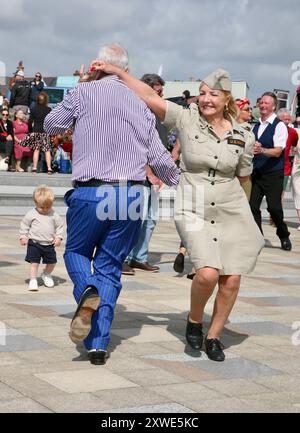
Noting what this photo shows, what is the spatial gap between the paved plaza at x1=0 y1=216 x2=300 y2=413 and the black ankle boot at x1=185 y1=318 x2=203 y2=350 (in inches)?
2.1

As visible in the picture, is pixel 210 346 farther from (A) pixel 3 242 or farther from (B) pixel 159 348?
(A) pixel 3 242

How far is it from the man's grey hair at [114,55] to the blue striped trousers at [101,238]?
0.80 meters

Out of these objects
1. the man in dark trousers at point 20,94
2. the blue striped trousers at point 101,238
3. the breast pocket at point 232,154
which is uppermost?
the man in dark trousers at point 20,94

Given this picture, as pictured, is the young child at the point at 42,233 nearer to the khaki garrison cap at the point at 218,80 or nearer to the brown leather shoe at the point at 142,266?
the brown leather shoe at the point at 142,266

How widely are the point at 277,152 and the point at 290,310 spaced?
439cm

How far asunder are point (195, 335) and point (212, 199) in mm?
921

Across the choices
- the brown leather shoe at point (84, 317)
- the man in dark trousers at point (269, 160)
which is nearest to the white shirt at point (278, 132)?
the man in dark trousers at point (269, 160)

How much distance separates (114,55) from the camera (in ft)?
19.5

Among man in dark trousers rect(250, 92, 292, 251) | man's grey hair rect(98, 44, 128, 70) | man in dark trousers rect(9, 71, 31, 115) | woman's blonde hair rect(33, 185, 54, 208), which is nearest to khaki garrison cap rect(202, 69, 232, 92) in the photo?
man's grey hair rect(98, 44, 128, 70)

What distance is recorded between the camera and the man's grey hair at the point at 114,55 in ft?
19.6

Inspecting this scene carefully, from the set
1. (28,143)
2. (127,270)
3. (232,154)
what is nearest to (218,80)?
(232,154)

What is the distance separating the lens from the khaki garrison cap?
6.19m

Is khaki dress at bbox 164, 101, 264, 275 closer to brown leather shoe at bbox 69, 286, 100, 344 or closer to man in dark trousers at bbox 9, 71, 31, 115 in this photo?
brown leather shoe at bbox 69, 286, 100, 344
